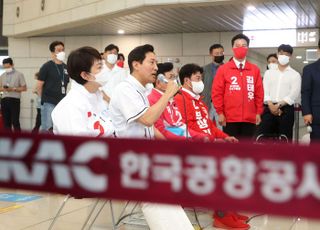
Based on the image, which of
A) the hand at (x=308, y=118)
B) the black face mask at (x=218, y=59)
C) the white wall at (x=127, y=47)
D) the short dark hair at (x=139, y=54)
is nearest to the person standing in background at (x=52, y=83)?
the black face mask at (x=218, y=59)

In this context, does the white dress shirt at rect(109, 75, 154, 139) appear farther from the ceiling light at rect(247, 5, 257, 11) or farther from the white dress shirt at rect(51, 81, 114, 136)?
the ceiling light at rect(247, 5, 257, 11)

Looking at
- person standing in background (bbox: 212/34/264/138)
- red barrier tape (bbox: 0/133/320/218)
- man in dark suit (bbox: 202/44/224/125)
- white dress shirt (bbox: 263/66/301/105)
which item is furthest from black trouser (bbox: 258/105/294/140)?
red barrier tape (bbox: 0/133/320/218)

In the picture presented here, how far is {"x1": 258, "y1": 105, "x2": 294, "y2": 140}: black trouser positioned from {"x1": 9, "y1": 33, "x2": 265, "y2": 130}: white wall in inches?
301

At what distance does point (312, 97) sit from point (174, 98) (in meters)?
1.56

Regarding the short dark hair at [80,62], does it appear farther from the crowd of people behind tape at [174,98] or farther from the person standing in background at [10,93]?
the person standing in background at [10,93]

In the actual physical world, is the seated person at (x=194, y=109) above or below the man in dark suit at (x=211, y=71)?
below

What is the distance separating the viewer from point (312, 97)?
5.10 m

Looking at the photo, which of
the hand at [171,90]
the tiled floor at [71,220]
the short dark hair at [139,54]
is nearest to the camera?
the hand at [171,90]

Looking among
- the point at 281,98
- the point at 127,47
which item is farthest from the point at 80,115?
the point at 127,47

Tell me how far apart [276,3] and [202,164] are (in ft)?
33.3

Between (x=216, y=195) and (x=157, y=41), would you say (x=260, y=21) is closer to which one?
(x=157, y=41)

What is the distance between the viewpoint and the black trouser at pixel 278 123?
20.4 ft

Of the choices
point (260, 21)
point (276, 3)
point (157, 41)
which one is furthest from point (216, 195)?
point (157, 41)

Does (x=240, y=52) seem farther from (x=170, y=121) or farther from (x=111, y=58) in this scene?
(x=111, y=58)
